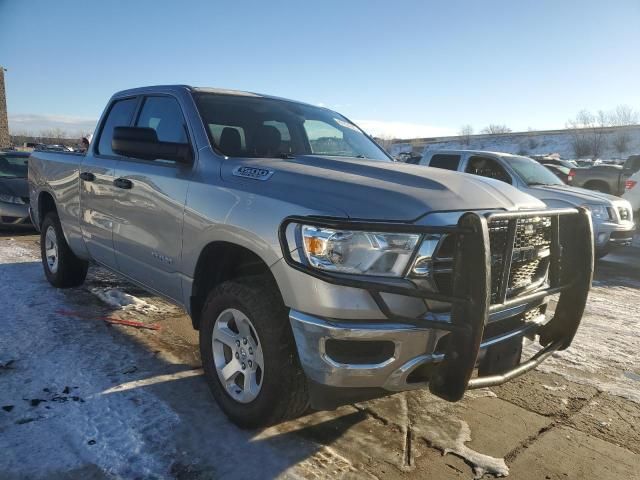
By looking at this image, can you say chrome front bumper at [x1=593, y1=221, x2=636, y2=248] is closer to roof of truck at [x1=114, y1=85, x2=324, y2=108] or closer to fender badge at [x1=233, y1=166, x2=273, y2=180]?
roof of truck at [x1=114, y1=85, x2=324, y2=108]

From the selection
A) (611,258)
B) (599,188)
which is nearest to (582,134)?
(599,188)

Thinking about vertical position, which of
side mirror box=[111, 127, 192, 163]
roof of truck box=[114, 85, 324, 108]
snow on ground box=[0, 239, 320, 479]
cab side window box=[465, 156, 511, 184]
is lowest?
snow on ground box=[0, 239, 320, 479]

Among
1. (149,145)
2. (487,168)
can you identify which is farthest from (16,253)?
(487,168)

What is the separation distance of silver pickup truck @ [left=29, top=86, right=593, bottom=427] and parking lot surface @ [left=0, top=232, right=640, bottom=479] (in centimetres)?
29

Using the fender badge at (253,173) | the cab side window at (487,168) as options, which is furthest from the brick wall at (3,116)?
the fender badge at (253,173)

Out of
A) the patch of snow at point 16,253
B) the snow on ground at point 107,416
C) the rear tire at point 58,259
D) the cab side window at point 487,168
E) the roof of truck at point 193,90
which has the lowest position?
the patch of snow at point 16,253

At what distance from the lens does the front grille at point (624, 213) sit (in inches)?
324

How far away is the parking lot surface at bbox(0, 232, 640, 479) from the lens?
2477 mm

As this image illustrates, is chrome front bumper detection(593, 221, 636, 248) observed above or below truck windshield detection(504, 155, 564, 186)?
below

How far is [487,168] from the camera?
8.38 metres

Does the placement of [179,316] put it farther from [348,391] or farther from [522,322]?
[522,322]

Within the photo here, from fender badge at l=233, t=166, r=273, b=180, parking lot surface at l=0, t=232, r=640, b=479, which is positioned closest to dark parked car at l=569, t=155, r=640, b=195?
parking lot surface at l=0, t=232, r=640, b=479

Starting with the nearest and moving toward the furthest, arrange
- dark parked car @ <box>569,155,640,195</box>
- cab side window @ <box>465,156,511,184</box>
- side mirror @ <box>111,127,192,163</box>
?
side mirror @ <box>111,127,192,163</box>
cab side window @ <box>465,156,511,184</box>
dark parked car @ <box>569,155,640,195</box>

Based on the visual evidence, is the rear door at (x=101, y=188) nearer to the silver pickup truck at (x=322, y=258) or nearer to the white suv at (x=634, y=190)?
the silver pickup truck at (x=322, y=258)
